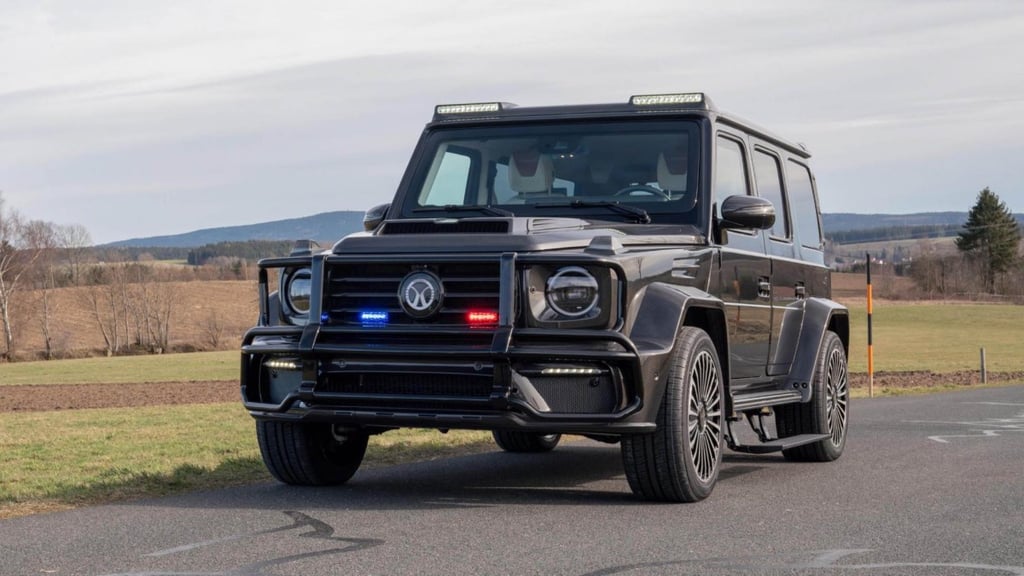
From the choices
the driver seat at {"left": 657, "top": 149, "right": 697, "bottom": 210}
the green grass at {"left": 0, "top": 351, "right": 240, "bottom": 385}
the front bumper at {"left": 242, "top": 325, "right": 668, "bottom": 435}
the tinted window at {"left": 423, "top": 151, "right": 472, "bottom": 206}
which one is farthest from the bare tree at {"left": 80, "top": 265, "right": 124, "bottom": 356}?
the front bumper at {"left": 242, "top": 325, "right": 668, "bottom": 435}

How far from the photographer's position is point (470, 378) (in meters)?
7.06

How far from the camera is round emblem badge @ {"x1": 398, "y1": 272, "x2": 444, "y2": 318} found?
7168 millimetres

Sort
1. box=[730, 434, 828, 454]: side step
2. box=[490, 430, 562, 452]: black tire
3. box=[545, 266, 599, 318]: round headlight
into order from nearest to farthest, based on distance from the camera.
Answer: box=[545, 266, 599, 318]: round headlight → box=[730, 434, 828, 454]: side step → box=[490, 430, 562, 452]: black tire

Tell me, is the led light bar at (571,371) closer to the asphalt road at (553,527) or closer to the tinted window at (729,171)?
the asphalt road at (553,527)

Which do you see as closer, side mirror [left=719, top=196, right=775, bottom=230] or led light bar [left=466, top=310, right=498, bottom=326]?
led light bar [left=466, top=310, right=498, bottom=326]

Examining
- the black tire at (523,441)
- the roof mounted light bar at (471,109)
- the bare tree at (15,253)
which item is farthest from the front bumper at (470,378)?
the bare tree at (15,253)

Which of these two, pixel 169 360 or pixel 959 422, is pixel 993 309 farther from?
pixel 959 422

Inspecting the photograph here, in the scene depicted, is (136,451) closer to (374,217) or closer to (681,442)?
(374,217)

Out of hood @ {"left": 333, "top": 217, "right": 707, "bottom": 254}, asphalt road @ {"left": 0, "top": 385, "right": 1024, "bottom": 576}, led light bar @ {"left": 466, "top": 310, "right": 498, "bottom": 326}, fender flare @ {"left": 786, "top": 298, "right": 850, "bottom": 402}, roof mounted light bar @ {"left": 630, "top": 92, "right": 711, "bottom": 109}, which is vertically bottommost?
asphalt road @ {"left": 0, "top": 385, "right": 1024, "bottom": 576}

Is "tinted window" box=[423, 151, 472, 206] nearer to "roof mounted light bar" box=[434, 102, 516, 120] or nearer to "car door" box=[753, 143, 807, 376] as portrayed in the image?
"roof mounted light bar" box=[434, 102, 516, 120]

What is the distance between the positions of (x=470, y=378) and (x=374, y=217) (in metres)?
2.30

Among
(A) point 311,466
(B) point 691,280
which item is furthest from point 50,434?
(B) point 691,280

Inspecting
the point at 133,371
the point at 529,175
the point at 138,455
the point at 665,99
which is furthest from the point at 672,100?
the point at 133,371

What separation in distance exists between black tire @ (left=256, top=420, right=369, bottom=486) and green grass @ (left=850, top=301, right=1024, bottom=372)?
32.3m
